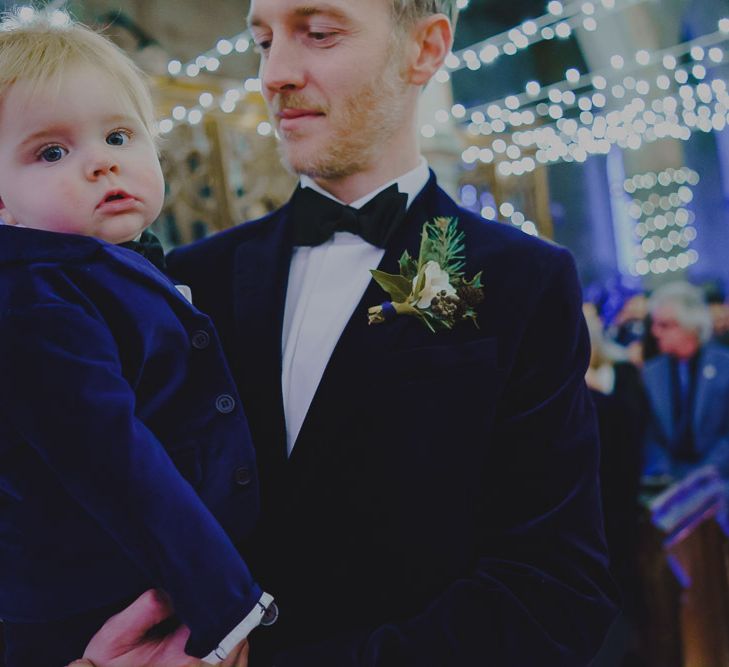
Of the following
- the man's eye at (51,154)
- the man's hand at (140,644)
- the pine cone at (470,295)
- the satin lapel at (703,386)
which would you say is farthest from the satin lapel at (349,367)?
the satin lapel at (703,386)

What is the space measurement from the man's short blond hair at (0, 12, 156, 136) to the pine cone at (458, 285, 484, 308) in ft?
2.02

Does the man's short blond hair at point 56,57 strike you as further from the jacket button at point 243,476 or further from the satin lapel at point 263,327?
the jacket button at point 243,476

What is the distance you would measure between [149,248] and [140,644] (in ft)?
2.17

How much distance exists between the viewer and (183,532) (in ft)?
3.46

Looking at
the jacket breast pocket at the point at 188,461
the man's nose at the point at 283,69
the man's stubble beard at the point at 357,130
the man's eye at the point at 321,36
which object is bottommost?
the jacket breast pocket at the point at 188,461

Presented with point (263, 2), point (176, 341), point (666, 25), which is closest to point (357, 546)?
point (176, 341)

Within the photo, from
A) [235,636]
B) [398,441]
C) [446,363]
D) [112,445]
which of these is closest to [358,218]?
[446,363]

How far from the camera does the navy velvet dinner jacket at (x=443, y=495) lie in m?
1.33

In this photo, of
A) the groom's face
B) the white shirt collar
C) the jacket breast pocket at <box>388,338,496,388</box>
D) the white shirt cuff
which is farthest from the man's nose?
the white shirt cuff

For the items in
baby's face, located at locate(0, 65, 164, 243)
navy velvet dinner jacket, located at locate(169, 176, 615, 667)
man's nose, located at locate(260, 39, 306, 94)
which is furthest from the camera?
man's nose, located at locate(260, 39, 306, 94)

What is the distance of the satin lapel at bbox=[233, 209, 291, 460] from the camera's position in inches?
54.9

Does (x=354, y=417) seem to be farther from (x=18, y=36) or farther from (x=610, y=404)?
(x=610, y=404)

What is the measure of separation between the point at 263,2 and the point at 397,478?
903mm

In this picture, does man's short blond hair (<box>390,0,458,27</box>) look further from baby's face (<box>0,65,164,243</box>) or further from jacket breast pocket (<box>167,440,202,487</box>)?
jacket breast pocket (<box>167,440,202,487</box>)
